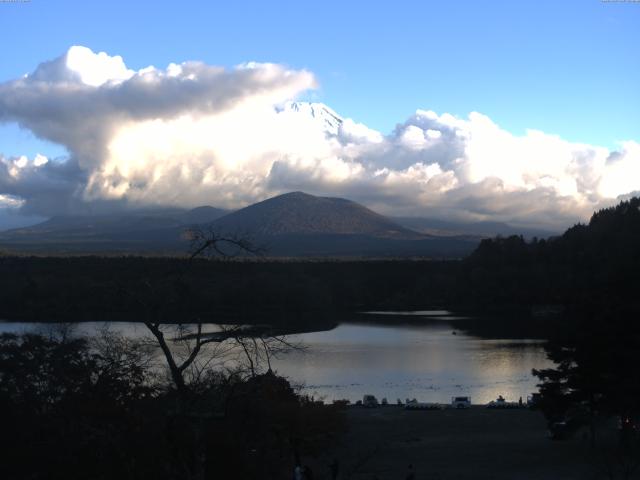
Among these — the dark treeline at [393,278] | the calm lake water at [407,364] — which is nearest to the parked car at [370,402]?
the calm lake water at [407,364]

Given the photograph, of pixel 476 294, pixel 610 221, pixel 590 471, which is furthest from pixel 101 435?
pixel 610 221

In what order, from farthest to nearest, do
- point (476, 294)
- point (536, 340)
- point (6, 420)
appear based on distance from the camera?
1. point (476, 294)
2. point (536, 340)
3. point (6, 420)

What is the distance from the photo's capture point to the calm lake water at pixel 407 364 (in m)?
23.9

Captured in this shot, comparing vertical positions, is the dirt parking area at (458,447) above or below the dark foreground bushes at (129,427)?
below

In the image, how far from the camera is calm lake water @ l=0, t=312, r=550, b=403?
78.3 ft

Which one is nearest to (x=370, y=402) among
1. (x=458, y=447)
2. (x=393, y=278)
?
(x=458, y=447)

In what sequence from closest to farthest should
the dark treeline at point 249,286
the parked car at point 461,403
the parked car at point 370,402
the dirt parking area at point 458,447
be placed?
the dirt parking area at point 458,447, the parked car at point 461,403, the parked car at point 370,402, the dark treeline at point 249,286

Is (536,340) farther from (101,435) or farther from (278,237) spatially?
(278,237)

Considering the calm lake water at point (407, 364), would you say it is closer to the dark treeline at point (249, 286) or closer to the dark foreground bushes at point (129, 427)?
the dark treeline at point (249, 286)

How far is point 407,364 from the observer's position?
29625 millimetres

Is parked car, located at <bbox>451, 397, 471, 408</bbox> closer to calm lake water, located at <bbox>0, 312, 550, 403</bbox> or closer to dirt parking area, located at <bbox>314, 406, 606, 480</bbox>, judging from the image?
dirt parking area, located at <bbox>314, 406, 606, 480</bbox>

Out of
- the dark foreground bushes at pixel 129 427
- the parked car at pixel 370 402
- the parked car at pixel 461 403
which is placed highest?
the dark foreground bushes at pixel 129 427

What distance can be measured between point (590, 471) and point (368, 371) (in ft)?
51.6

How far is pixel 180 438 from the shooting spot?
5594 millimetres
